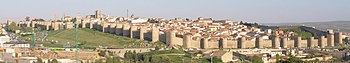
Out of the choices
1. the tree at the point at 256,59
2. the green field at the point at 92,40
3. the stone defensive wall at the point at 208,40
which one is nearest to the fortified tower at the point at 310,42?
the stone defensive wall at the point at 208,40

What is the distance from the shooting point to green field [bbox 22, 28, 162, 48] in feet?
74.8

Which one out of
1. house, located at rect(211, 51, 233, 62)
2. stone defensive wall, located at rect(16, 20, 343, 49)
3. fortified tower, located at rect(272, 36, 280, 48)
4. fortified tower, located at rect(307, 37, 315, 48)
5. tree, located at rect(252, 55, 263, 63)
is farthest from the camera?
fortified tower, located at rect(307, 37, 315, 48)

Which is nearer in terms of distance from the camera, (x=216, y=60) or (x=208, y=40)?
(x=216, y=60)

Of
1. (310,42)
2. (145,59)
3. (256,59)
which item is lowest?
(310,42)

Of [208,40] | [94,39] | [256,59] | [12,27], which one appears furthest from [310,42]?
[12,27]

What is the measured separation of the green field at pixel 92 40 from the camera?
898 inches

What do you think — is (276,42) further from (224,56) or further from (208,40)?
(224,56)

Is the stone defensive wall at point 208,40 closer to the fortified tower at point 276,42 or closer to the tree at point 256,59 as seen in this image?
the fortified tower at point 276,42

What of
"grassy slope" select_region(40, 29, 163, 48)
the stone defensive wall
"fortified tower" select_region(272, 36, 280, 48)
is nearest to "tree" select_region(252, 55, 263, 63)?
the stone defensive wall

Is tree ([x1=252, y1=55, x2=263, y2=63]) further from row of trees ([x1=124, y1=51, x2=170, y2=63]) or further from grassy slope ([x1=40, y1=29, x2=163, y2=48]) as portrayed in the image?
grassy slope ([x1=40, y1=29, x2=163, y2=48])

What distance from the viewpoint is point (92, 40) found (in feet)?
80.2

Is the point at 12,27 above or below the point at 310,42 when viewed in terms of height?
above

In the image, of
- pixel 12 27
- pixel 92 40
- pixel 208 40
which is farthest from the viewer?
pixel 12 27

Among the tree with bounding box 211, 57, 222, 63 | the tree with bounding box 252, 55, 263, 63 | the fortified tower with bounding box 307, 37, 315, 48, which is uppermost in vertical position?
the tree with bounding box 211, 57, 222, 63
